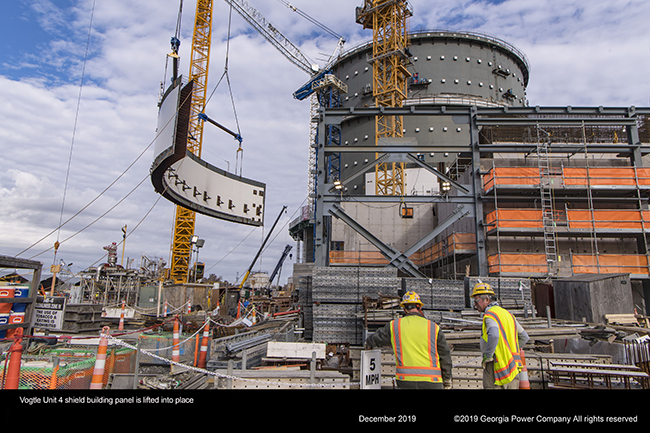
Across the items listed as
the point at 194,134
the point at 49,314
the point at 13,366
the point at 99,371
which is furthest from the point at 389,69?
the point at 13,366

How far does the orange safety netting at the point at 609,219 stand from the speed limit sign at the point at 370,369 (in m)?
18.1

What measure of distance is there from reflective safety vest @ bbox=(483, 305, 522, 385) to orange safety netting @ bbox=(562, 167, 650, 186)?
18.0 m

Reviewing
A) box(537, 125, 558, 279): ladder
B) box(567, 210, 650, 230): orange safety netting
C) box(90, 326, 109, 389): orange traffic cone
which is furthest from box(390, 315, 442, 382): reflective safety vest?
box(567, 210, 650, 230): orange safety netting

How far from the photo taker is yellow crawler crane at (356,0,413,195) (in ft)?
132

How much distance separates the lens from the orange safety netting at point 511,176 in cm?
1931

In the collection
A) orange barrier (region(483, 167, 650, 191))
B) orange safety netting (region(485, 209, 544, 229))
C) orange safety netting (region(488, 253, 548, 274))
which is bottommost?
orange safety netting (region(488, 253, 548, 274))

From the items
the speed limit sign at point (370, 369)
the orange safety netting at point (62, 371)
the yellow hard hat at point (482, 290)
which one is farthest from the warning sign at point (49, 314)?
the yellow hard hat at point (482, 290)

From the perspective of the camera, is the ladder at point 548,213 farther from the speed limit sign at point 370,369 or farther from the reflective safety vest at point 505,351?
the speed limit sign at point 370,369

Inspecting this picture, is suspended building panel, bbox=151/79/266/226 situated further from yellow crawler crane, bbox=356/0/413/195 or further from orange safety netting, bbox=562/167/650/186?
yellow crawler crane, bbox=356/0/413/195

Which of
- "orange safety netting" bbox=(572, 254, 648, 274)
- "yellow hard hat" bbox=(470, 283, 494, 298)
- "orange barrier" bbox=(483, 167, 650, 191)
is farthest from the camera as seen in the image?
"orange barrier" bbox=(483, 167, 650, 191)

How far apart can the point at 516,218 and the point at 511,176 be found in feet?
7.10

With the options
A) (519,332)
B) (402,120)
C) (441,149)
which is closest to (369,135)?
(402,120)
